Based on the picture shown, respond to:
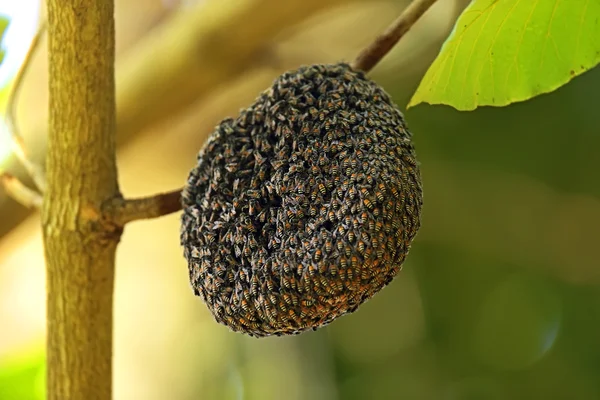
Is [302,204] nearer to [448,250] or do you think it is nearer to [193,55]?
[193,55]

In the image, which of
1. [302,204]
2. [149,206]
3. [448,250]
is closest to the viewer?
[302,204]

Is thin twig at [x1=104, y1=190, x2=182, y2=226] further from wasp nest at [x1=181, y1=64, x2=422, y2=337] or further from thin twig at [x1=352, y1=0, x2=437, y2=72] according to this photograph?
thin twig at [x1=352, y1=0, x2=437, y2=72]

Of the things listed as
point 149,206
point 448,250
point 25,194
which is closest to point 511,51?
point 149,206

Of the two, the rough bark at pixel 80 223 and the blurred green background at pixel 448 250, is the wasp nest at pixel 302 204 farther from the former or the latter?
the blurred green background at pixel 448 250

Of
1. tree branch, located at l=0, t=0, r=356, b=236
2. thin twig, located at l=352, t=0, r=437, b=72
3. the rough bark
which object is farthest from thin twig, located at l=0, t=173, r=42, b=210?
thin twig, located at l=352, t=0, r=437, b=72

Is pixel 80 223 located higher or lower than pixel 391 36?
lower

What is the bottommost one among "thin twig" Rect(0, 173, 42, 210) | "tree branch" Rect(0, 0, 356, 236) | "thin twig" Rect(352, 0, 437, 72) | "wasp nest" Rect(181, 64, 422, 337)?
"wasp nest" Rect(181, 64, 422, 337)
